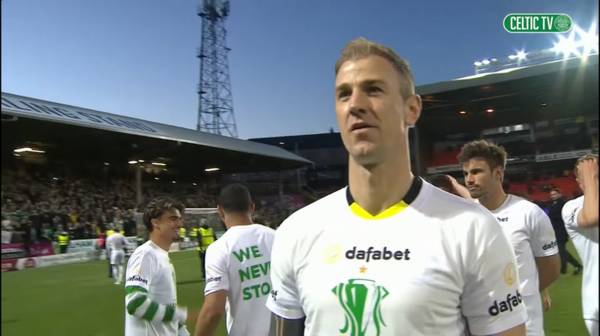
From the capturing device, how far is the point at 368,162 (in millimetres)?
1248

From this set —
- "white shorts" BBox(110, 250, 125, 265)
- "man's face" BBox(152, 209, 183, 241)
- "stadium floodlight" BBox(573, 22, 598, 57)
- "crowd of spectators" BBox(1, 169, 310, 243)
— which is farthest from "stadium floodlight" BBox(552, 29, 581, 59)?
"crowd of spectators" BBox(1, 169, 310, 243)

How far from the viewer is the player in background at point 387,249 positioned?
1177 millimetres

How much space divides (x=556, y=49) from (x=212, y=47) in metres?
5.24

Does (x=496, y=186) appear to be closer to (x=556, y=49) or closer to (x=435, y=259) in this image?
(x=556, y=49)

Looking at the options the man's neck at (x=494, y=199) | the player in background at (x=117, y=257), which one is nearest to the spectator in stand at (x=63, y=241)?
the player in background at (x=117, y=257)

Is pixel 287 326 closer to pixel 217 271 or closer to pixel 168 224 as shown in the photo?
pixel 217 271

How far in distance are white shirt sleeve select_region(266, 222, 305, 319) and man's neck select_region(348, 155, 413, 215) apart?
0.80ft

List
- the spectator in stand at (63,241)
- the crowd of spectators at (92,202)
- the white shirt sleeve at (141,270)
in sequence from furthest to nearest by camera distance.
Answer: the crowd of spectators at (92,202), the spectator in stand at (63,241), the white shirt sleeve at (141,270)

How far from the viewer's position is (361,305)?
4.02 ft

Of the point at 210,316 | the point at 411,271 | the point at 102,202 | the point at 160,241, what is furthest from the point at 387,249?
the point at 102,202

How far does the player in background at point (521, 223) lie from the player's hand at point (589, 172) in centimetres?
189

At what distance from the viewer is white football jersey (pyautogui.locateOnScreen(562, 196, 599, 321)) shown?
0.94m

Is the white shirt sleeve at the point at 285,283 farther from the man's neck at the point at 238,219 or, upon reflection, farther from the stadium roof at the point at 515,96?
the man's neck at the point at 238,219

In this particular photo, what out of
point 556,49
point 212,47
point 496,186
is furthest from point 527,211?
point 212,47
